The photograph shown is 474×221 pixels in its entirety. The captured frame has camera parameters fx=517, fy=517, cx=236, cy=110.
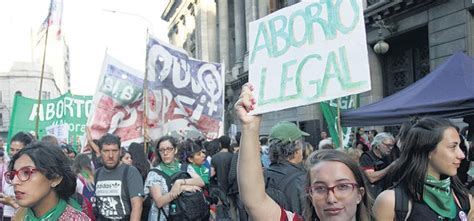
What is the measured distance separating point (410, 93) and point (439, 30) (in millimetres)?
8089

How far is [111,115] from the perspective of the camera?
8711mm

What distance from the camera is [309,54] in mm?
3715

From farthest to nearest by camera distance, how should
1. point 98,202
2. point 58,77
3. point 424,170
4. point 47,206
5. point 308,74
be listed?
point 58,77 → point 98,202 → point 308,74 → point 424,170 → point 47,206

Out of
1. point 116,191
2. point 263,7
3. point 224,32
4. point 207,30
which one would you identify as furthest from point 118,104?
point 207,30

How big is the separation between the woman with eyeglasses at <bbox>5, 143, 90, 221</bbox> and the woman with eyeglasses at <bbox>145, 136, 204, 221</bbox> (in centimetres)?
223

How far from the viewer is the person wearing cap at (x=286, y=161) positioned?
4168mm

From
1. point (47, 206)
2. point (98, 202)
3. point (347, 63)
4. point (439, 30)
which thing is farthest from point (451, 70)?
point (439, 30)

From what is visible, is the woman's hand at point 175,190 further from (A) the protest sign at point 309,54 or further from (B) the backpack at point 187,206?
(A) the protest sign at point 309,54

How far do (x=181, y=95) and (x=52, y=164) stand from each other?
22.6 feet

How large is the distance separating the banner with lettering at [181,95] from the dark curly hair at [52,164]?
6.38m

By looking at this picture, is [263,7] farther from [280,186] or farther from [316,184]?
[316,184]

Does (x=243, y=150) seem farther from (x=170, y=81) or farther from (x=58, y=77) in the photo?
(x=58, y=77)

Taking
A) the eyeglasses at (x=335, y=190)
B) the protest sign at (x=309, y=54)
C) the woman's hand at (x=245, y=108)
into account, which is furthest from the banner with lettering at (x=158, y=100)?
the eyeglasses at (x=335, y=190)

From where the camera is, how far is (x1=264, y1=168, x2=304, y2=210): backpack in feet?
13.6
